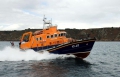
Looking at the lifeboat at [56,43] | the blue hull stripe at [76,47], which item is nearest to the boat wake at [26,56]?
the lifeboat at [56,43]

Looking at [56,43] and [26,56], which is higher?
[56,43]

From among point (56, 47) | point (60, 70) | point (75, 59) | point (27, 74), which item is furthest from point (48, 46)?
point (27, 74)

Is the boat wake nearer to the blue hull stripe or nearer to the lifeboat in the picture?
the lifeboat

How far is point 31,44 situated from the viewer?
2889 centimetres

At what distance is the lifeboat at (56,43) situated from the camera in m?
26.5

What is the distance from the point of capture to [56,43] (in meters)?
27.7

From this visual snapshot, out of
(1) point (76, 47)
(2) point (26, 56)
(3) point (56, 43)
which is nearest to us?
(1) point (76, 47)

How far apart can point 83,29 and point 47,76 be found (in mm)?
182601

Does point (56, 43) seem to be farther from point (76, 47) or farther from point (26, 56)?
point (26, 56)

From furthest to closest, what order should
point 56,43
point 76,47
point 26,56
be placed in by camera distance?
1. point 26,56
2. point 56,43
3. point 76,47

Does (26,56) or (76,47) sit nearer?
(76,47)

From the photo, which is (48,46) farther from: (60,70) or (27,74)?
(27,74)

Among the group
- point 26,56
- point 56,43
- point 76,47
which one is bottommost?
point 26,56

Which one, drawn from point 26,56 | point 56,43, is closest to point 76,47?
point 56,43
